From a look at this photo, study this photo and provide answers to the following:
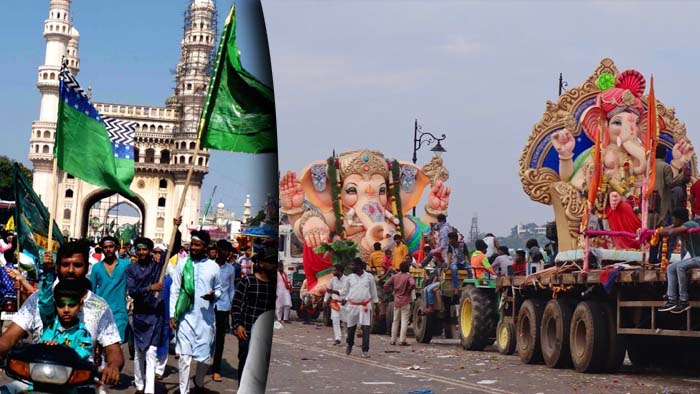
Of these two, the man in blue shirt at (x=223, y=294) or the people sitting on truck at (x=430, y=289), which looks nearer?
the man in blue shirt at (x=223, y=294)

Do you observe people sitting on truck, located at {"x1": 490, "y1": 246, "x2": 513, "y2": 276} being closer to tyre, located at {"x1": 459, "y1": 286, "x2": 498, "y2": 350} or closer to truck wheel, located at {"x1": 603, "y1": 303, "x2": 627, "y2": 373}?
tyre, located at {"x1": 459, "y1": 286, "x2": 498, "y2": 350}

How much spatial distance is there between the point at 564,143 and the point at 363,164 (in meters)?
1.06

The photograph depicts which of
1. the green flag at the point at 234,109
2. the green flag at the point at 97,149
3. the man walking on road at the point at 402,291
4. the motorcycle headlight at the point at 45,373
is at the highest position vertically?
the green flag at the point at 234,109

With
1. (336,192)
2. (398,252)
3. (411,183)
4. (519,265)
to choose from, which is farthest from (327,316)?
(411,183)

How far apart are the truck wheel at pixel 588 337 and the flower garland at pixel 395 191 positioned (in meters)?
1.25

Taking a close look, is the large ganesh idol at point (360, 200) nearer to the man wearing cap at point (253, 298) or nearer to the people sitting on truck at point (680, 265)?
the people sitting on truck at point (680, 265)

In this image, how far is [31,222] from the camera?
344 cm

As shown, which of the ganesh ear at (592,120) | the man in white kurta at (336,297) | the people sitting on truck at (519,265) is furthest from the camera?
the people sitting on truck at (519,265)

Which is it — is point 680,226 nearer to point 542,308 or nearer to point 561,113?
point 561,113

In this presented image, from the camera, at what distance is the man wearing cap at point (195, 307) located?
341 cm

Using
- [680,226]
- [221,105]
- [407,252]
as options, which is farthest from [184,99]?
[407,252]

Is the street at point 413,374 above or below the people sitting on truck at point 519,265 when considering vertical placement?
below

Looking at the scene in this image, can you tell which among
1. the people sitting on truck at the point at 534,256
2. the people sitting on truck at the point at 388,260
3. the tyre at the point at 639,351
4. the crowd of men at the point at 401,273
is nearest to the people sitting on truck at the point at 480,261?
the crowd of men at the point at 401,273

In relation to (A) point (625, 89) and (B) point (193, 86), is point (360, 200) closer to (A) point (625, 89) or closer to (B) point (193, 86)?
(A) point (625, 89)
